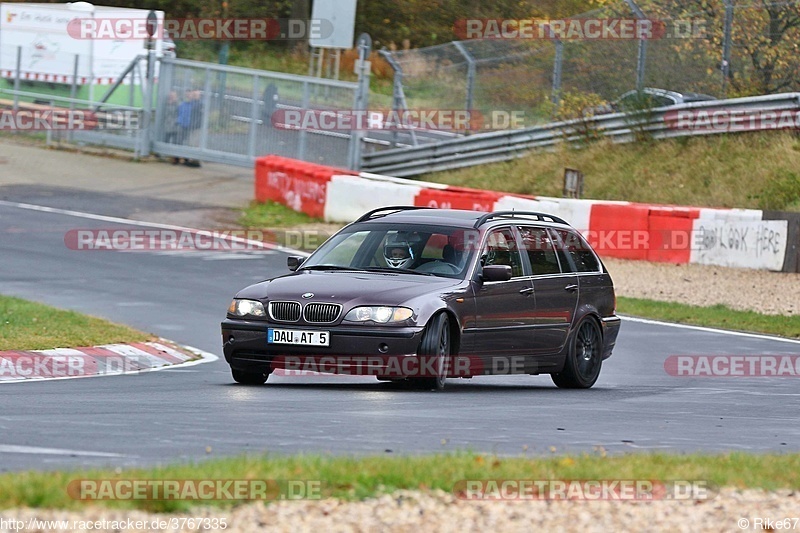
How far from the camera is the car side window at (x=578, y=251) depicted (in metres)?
12.5

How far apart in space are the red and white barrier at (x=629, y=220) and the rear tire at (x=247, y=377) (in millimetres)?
11462

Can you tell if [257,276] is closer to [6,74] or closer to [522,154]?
[522,154]

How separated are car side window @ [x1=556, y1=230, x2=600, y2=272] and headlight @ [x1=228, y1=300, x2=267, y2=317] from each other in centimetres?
323

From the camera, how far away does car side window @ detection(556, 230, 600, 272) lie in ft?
41.1

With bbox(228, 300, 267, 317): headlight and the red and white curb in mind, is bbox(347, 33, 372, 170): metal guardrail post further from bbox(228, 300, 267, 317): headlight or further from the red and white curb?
bbox(228, 300, 267, 317): headlight

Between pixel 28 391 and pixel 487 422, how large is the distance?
3.48m

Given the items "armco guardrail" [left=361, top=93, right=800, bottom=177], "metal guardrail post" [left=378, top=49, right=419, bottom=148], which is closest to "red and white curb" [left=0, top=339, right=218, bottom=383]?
"armco guardrail" [left=361, top=93, right=800, bottom=177]

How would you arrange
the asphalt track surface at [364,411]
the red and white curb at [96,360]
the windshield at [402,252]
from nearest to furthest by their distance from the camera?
the asphalt track surface at [364,411], the windshield at [402,252], the red and white curb at [96,360]

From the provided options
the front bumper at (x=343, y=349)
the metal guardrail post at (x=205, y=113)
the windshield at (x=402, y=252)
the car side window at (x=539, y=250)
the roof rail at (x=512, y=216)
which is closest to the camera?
the front bumper at (x=343, y=349)

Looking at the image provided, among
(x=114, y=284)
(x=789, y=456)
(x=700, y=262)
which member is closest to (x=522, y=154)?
(x=700, y=262)

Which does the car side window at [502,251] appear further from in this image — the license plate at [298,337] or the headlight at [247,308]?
the headlight at [247,308]

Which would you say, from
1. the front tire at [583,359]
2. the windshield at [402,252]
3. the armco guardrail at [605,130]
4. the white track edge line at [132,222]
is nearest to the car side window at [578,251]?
the front tire at [583,359]

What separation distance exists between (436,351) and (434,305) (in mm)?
347

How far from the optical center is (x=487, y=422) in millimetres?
8625
